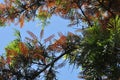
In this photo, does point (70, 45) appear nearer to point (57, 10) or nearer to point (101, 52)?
point (101, 52)

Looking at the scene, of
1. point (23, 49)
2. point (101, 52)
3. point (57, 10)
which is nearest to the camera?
point (101, 52)

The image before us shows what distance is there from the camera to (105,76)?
6.83 m

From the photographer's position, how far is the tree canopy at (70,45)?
655 cm

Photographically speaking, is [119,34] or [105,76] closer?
[119,34]

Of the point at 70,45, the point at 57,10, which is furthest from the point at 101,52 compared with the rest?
the point at 57,10

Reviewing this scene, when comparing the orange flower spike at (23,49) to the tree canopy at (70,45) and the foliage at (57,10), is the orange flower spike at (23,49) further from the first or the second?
the foliage at (57,10)

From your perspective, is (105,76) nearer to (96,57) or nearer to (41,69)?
(96,57)

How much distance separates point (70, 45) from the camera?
7.77 meters

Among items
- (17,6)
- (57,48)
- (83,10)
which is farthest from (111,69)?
(17,6)

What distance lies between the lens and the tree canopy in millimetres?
6555

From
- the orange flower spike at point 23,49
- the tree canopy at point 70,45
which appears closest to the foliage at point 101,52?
the tree canopy at point 70,45

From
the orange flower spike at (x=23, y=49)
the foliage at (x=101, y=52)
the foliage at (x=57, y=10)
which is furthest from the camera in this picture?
the foliage at (x=57, y=10)

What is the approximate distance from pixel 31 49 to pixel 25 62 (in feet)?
0.83

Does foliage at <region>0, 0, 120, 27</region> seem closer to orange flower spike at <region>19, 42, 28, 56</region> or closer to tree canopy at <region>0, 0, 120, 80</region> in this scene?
tree canopy at <region>0, 0, 120, 80</region>
